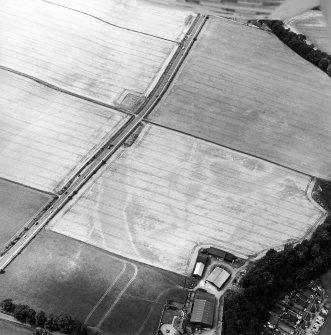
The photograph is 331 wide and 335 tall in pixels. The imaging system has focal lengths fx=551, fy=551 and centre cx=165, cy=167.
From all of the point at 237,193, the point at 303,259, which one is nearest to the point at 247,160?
the point at 237,193

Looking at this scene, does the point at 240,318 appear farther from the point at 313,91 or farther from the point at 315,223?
the point at 313,91

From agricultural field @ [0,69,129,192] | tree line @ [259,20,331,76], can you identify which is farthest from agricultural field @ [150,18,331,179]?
agricultural field @ [0,69,129,192]

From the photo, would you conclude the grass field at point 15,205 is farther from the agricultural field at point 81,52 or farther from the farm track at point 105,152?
the agricultural field at point 81,52

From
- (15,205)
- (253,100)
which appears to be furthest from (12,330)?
(253,100)

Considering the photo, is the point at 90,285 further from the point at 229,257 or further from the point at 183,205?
the point at 229,257

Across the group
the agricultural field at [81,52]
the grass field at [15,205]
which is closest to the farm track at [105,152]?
the grass field at [15,205]

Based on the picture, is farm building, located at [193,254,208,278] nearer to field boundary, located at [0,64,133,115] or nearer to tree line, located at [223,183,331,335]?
tree line, located at [223,183,331,335]
